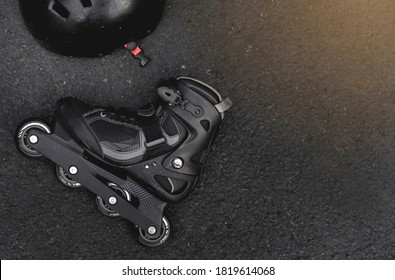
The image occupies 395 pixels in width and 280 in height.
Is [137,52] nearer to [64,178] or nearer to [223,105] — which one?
[223,105]

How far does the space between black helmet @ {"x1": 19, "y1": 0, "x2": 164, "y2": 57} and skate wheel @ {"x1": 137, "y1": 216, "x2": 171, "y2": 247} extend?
639 millimetres

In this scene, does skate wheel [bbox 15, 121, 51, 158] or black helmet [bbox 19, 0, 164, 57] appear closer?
black helmet [bbox 19, 0, 164, 57]

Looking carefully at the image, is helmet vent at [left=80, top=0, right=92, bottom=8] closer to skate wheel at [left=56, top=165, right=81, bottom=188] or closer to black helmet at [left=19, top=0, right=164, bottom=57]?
black helmet at [left=19, top=0, right=164, bottom=57]

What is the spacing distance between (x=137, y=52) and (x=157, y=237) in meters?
0.65

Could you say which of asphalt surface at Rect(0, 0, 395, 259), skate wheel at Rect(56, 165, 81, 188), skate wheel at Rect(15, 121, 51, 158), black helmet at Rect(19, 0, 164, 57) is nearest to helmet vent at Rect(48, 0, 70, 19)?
black helmet at Rect(19, 0, 164, 57)

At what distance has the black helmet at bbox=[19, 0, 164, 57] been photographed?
165 centimetres

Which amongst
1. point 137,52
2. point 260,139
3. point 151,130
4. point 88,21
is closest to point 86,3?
point 88,21

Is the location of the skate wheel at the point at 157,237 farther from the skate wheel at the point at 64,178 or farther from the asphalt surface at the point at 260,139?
the skate wheel at the point at 64,178

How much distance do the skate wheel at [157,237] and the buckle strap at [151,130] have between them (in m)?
0.28

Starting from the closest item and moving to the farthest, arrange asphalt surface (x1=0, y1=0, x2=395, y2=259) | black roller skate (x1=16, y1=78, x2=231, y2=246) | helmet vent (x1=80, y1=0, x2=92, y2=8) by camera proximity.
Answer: helmet vent (x1=80, y1=0, x2=92, y2=8) < black roller skate (x1=16, y1=78, x2=231, y2=246) < asphalt surface (x1=0, y1=0, x2=395, y2=259)

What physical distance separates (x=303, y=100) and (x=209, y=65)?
1.20ft

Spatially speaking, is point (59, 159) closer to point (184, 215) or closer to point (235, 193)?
point (184, 215)

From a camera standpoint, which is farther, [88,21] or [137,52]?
[137,52]

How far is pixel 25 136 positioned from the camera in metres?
1.81
